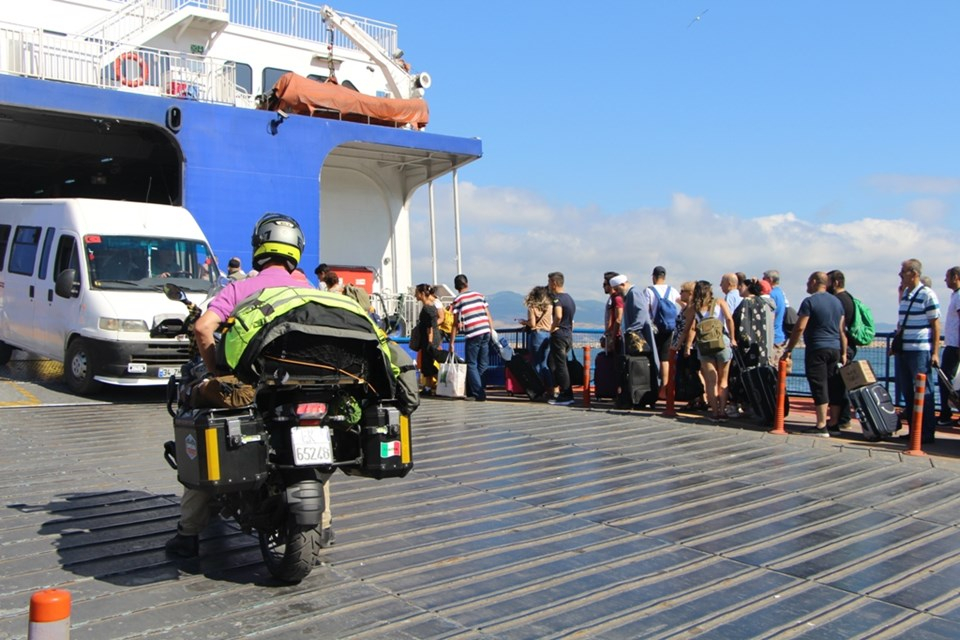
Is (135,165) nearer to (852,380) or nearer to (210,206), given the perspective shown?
(210,206)

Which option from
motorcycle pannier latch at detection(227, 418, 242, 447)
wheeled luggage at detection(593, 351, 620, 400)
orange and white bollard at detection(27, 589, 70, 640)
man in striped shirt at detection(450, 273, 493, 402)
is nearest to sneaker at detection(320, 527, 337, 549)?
motorcycle pannier latch at detection(227, 418, 242, 447)

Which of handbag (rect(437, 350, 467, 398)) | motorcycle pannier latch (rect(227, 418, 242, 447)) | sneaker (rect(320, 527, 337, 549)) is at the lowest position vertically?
sneaker (rect(320, 527, 337, 549))

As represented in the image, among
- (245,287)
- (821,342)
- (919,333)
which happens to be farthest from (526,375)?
(245,287)

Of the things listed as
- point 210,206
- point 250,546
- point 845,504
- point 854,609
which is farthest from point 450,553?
point 210,206

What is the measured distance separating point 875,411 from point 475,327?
5.55 m

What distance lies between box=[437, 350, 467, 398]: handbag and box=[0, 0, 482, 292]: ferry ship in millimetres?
5225

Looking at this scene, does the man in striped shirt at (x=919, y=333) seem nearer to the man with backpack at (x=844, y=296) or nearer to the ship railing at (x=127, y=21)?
the man with backpack at (x=844, y=296)

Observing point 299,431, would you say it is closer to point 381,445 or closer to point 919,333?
point 381,445

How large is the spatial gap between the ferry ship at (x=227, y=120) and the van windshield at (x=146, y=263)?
11.9 feet

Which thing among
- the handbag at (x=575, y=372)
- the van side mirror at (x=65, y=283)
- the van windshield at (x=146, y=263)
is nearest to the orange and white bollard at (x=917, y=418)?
the handbag at (x=575, y=372)

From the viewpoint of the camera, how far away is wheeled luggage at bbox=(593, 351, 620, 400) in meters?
12.6

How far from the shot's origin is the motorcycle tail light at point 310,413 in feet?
14.6

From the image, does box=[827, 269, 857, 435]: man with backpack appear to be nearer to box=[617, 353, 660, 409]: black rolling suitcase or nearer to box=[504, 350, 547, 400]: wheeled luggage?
box=[617, 353, 660, 409]: black rolling suitcase

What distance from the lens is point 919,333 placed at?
957 cm
